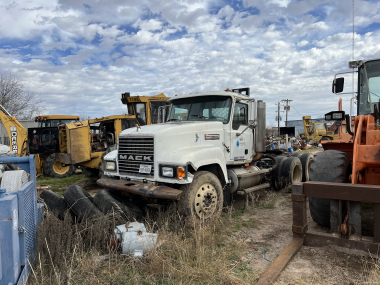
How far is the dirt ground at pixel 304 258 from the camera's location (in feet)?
10.2

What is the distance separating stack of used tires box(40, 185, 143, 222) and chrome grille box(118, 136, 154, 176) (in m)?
0.52

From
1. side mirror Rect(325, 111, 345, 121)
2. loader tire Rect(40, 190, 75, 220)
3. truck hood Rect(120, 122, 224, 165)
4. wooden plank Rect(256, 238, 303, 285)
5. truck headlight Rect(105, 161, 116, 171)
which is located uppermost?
side mirror Rect(325, 111, 345, 121)

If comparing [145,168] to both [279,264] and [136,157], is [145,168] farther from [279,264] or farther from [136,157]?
[279,264]

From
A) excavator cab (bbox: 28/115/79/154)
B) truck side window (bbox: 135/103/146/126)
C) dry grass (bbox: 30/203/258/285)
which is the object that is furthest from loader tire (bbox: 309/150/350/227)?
excavator cab (bbox: 28/115/79/154)

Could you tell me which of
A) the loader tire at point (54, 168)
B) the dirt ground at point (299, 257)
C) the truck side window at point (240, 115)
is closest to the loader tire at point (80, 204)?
the dirt ground at point (299, 257)

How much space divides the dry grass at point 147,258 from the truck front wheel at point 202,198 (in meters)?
0.19

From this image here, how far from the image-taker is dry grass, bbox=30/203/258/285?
3.17 m

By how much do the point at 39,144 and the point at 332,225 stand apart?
10337mm

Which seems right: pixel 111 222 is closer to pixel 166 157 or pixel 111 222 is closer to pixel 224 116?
pixel 166 157

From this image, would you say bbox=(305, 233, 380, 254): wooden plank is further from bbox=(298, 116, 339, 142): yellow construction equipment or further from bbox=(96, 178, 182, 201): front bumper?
bbox=(298, 116, 339, 142): yellow construction equipment

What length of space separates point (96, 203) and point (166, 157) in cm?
140

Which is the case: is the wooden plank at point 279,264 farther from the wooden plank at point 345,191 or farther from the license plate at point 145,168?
the license plate at point 145,168

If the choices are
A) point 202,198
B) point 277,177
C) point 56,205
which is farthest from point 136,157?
point 277,177

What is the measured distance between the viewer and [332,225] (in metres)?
3.84
